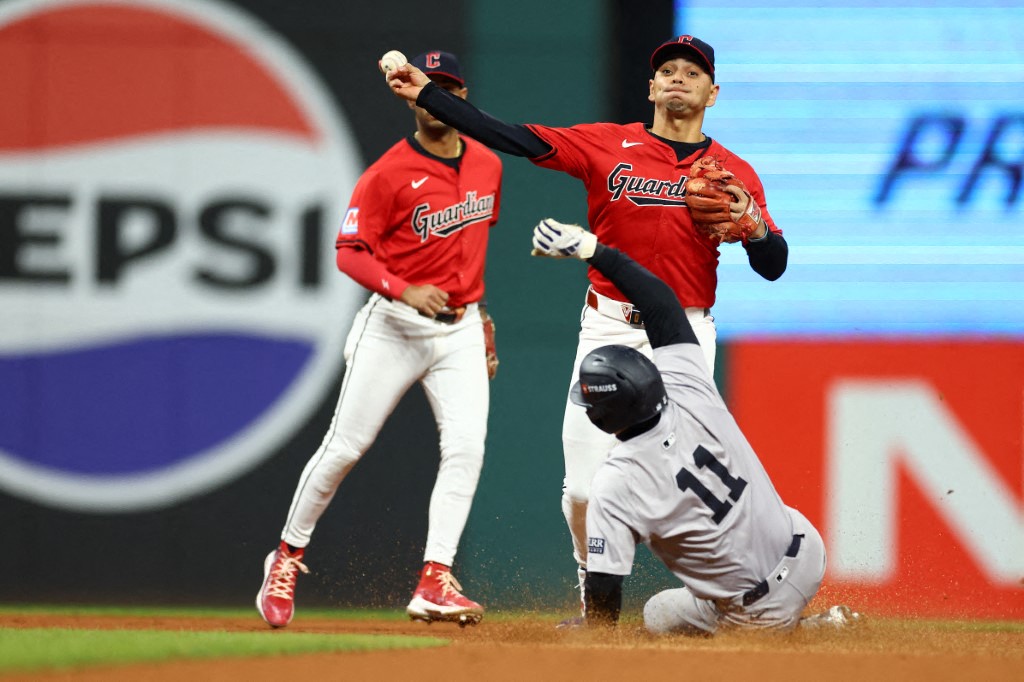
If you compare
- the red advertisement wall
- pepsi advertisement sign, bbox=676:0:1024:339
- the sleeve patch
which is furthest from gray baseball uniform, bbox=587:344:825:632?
pepsi advertisement sign, bbox=676:0:1024:339

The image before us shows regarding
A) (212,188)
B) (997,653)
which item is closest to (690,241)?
(997,653)

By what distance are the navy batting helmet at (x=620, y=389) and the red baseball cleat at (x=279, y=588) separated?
5.45ft

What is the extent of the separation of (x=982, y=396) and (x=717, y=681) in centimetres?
357

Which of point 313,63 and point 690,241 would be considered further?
point 313,63

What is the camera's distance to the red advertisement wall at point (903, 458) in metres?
6.13

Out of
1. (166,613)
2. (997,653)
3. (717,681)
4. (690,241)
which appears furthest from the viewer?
(166,613)

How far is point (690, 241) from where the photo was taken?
466 centimetres

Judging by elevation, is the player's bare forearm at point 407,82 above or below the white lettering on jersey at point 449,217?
above

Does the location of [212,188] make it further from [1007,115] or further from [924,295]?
[1007,115]

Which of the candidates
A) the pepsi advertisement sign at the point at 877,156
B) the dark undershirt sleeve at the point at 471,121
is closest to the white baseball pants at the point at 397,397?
the dark undershirt sleeve at the point at 471,121

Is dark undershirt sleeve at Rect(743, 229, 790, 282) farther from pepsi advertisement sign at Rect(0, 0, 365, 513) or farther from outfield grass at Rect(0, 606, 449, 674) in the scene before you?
pepsi advertisement sign at Rect(0, 0, 365, 513)

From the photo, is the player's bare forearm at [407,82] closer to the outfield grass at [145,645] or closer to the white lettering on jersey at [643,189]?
the white lettering on jersey at [643,189]

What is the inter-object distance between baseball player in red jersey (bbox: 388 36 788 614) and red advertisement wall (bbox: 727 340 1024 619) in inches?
63.7

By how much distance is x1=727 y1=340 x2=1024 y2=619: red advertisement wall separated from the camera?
6.13m
